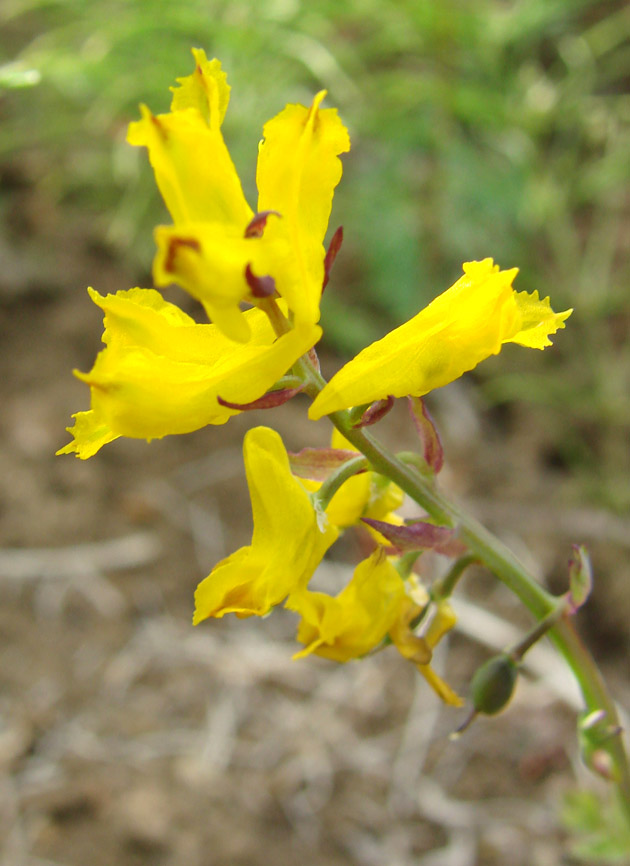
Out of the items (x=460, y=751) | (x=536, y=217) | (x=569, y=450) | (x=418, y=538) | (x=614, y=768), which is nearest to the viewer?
(x=418, y=538)

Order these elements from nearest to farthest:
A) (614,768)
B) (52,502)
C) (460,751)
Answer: (614,768) → (460,751) → (52,502)

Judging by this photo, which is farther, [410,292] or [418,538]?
[410,292]

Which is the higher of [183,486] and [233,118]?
[233,118]

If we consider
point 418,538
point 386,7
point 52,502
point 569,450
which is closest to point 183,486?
point 52,502

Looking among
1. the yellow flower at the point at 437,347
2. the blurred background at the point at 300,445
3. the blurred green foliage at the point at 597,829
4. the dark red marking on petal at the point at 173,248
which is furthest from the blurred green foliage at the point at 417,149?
the dark red marking on petal at the point at 173,248

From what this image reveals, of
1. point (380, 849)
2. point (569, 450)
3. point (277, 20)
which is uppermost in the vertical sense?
point (277, 20)

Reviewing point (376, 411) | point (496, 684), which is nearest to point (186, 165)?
point (376, 411)

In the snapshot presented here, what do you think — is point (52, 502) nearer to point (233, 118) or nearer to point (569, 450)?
point (233, 118)

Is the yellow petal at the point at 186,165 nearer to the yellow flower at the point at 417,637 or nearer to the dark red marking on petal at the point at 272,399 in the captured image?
the dark red marking on petal at the point at 272,399
